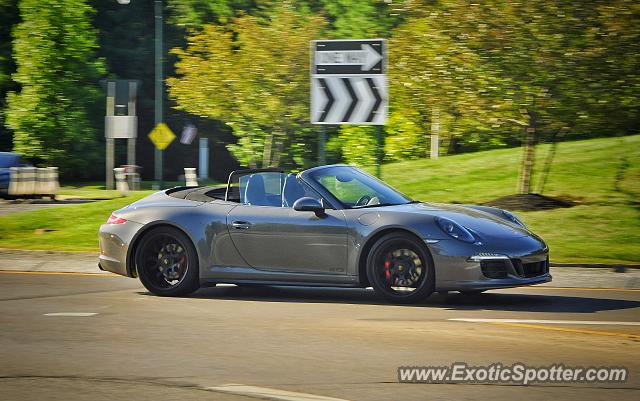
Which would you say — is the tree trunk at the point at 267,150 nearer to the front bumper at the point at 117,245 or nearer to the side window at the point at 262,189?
the front bumper at the point at 117,245

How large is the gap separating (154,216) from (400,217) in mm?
2635

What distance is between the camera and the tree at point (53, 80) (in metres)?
44.1

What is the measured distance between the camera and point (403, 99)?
83.1 feet

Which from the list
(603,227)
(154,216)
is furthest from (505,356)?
(603,227)

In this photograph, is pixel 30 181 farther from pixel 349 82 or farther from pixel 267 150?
pixel 349 82

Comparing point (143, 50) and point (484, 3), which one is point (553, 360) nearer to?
point (484, 3)

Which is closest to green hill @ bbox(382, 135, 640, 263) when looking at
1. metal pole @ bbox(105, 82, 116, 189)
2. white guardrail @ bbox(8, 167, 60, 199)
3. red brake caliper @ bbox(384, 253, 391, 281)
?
red brake caliper @ bbox(384, 253, 391, 281)

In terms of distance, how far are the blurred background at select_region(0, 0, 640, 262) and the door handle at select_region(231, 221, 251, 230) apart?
4402mm

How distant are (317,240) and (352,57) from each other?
12.5ft

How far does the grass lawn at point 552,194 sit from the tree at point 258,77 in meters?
7.17

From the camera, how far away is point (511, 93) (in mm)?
22297

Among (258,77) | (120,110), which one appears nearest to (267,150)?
(258,77)

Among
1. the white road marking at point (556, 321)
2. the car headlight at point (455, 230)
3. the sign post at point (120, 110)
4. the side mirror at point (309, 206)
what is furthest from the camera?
the sign post at point (120, 110)

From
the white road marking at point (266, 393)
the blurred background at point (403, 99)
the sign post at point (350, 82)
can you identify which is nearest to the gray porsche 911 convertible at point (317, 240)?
the sign post at point (350, 82)
